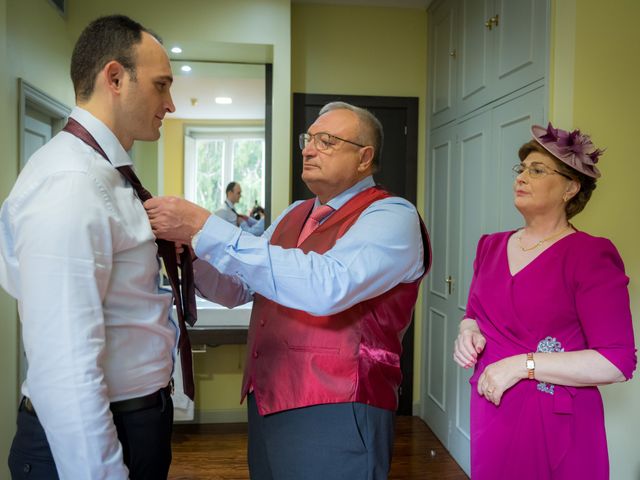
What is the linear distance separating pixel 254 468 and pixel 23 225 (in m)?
0.97

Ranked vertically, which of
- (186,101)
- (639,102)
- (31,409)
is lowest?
(31,409)

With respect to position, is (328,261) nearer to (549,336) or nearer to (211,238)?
(211,238)

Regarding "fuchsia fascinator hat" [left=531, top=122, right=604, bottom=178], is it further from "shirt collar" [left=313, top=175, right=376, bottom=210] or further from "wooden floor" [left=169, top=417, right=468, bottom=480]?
"wooden floor" [left=169, top=417, right=468, bottom=480]

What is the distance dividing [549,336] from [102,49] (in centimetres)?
136

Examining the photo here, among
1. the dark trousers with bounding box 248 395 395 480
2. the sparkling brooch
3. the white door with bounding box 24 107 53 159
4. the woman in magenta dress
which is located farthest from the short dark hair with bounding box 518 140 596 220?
the white door with bounding box 24 107 53 159

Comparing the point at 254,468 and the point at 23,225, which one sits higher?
the point at 23,225

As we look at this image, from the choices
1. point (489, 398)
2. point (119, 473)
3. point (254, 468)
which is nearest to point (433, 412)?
point (489, 398)

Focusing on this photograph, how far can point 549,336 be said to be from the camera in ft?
5.13

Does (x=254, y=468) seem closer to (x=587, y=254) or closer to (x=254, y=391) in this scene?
(x=254, y=391)

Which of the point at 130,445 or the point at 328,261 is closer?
the point at 130,445

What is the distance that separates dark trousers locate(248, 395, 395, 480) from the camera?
1.32m

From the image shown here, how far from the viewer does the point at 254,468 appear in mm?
1535

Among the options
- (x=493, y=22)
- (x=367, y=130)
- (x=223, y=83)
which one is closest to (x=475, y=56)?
(x=493, y=22)

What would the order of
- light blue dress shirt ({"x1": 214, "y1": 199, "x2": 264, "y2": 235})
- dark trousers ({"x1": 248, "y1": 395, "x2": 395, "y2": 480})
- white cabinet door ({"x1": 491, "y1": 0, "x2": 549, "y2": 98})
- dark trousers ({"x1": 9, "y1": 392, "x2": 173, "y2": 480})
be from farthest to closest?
light blue dress shirt ({"x1": 214, "y1": 199, "x2": 264, "y2": 235}) → white cabinet door ({"x1": 491, "y1": 0, "x2": 549, "y2": 98}) → dark trousers ({"x1": 248, "y1": 395, "x2": 395, "y2": 480}) → dark trousers ({"x1": 9, "y1": 392, "x2": 173, "y2": 480})
